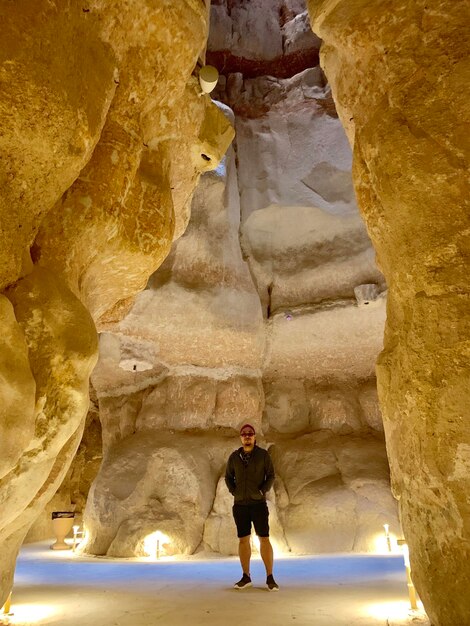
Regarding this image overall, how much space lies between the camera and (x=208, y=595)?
12.5 feet

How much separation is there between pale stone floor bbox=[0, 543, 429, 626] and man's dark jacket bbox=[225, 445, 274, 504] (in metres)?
0.69

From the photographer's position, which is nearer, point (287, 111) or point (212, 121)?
point (212, 121)

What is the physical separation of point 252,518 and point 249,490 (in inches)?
9.0

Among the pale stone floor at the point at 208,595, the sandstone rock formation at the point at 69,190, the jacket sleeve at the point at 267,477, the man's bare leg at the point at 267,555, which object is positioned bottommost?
the pale stone floor at the point at 208,595

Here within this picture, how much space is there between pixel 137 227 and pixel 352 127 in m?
1.74

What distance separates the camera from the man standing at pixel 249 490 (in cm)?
417

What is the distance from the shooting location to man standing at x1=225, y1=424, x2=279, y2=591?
164 inches

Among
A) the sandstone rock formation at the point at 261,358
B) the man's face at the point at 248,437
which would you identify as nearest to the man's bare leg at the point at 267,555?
the man's face at the point at 248,437

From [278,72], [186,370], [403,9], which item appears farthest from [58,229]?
[278,72]

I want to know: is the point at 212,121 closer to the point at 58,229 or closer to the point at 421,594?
the point at 58,229

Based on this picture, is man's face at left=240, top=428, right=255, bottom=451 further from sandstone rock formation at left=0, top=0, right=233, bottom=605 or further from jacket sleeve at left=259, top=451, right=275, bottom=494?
sandstone rock formation at left=0, top=0, right=233, bottom=605

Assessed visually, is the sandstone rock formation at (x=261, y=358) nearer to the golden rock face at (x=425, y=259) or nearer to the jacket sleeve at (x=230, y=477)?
the jacket sleeve at (x=230, y=477)

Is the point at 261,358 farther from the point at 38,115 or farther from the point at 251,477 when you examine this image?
the point at 38,115

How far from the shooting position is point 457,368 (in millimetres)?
2473
